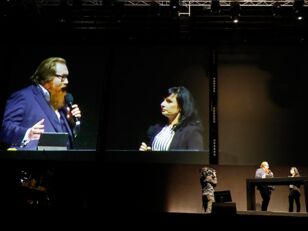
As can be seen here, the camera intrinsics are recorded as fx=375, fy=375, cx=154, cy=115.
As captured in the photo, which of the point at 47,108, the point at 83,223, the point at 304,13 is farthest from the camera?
the point at 47,108

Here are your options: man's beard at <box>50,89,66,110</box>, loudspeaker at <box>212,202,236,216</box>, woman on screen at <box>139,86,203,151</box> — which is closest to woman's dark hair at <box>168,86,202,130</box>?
woman on screen at <box>139,86,203,151</box>

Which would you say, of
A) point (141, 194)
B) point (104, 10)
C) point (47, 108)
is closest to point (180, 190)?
point (141, 194)

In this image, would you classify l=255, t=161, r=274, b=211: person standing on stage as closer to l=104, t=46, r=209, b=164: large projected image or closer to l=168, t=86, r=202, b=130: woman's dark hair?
l=104, t=46, r=209, b=164: large projected image

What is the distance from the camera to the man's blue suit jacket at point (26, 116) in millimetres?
6582

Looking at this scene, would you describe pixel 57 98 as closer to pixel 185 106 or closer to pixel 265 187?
pixel 185 106

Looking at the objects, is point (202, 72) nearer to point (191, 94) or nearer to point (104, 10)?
point (191, 94)

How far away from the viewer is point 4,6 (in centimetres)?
639

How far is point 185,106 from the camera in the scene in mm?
6742

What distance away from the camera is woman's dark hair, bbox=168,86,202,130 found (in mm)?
6641

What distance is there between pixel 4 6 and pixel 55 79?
151 cm

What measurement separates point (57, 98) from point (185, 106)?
2.33 m

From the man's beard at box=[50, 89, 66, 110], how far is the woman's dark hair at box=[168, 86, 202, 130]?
1958 mm

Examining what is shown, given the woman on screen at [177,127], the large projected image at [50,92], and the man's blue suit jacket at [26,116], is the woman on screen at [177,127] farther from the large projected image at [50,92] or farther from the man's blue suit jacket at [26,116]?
the man's blue suit jacket at [26,116]

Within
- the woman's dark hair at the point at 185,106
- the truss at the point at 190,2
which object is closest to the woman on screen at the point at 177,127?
the woman's dark hair at the point at 185,106
